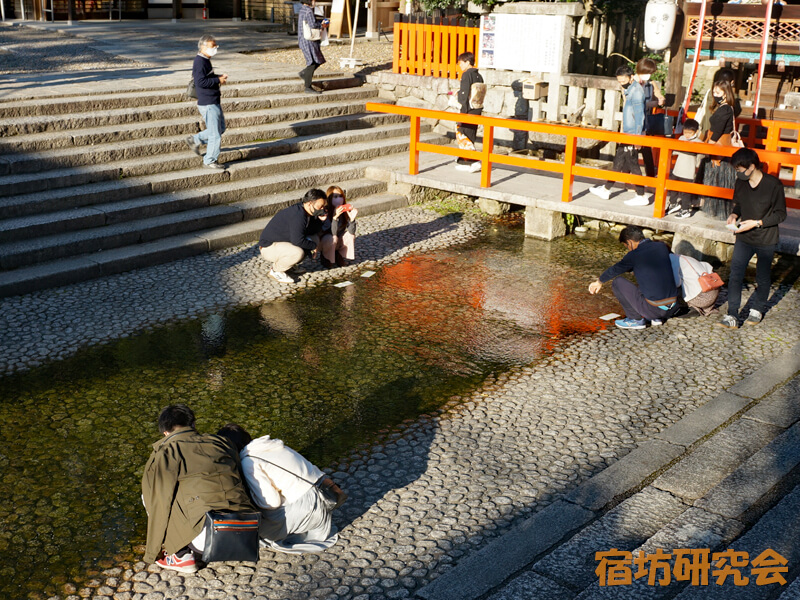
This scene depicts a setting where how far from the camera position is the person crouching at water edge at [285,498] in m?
4.74

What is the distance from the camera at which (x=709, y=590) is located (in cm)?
419

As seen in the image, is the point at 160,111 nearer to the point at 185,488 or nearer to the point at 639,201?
the point at 639,201

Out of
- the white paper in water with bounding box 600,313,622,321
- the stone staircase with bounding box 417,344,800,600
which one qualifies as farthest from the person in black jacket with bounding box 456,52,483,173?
the stone staircase with bounding box 417,344,800,600

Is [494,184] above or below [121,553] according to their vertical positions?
above

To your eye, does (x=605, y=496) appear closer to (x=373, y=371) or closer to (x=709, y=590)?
(x=709, y=590)

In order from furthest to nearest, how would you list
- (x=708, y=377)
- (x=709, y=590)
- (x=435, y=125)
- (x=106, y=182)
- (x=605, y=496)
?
(x=435, y=125) < (x=106, y=182) < (x=708, y=377) < (x=605, y=496) < (x=709, y=590)

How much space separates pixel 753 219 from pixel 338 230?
4.39 m

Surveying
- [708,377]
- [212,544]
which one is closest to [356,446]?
[212,544]

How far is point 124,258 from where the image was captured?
9.32 metres

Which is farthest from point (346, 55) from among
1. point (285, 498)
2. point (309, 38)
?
point (285, 498)

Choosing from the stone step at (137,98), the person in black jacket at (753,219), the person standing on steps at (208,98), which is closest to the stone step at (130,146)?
the person standing on steps at (208,98)

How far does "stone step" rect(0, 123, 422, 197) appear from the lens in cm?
1022

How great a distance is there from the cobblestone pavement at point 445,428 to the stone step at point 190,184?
1.52 m

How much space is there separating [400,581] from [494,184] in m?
7.87
